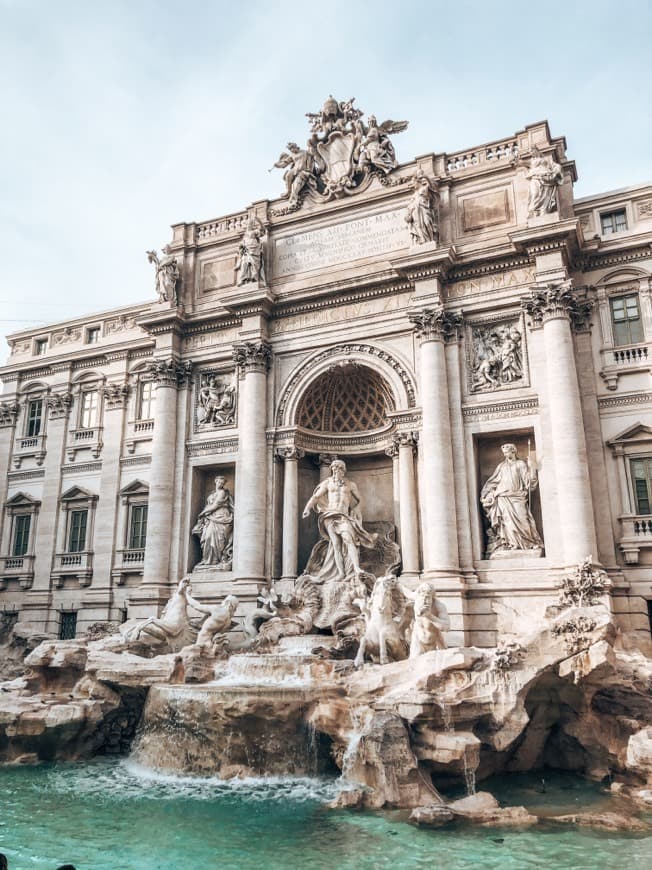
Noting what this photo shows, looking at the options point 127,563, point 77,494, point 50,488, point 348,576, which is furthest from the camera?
point 50,488

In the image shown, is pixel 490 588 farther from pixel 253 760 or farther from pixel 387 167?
pixel 387 167

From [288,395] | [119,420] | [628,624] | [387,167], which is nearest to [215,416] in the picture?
[288,395]

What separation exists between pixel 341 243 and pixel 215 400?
6.17 meters

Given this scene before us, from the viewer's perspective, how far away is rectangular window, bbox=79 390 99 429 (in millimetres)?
25750

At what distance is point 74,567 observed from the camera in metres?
23.9

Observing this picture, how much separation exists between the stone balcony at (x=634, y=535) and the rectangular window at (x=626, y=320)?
4561 mm

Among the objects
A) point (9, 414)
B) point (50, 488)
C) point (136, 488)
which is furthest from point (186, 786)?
point (9, 414)

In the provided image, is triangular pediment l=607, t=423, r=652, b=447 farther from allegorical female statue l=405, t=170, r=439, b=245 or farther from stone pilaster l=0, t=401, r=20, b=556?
stone pilaster l=0, t=401, r=20, b=556

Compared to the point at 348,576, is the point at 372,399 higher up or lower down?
higher up

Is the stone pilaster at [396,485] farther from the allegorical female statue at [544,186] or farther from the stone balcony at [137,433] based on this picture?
the stone balcony at [137,433]

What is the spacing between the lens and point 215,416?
22.5 meters

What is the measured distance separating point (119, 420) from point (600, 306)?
15.7 meters

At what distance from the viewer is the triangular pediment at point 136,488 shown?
23.7m

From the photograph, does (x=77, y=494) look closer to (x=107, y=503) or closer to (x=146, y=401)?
(x=107, y=503)
